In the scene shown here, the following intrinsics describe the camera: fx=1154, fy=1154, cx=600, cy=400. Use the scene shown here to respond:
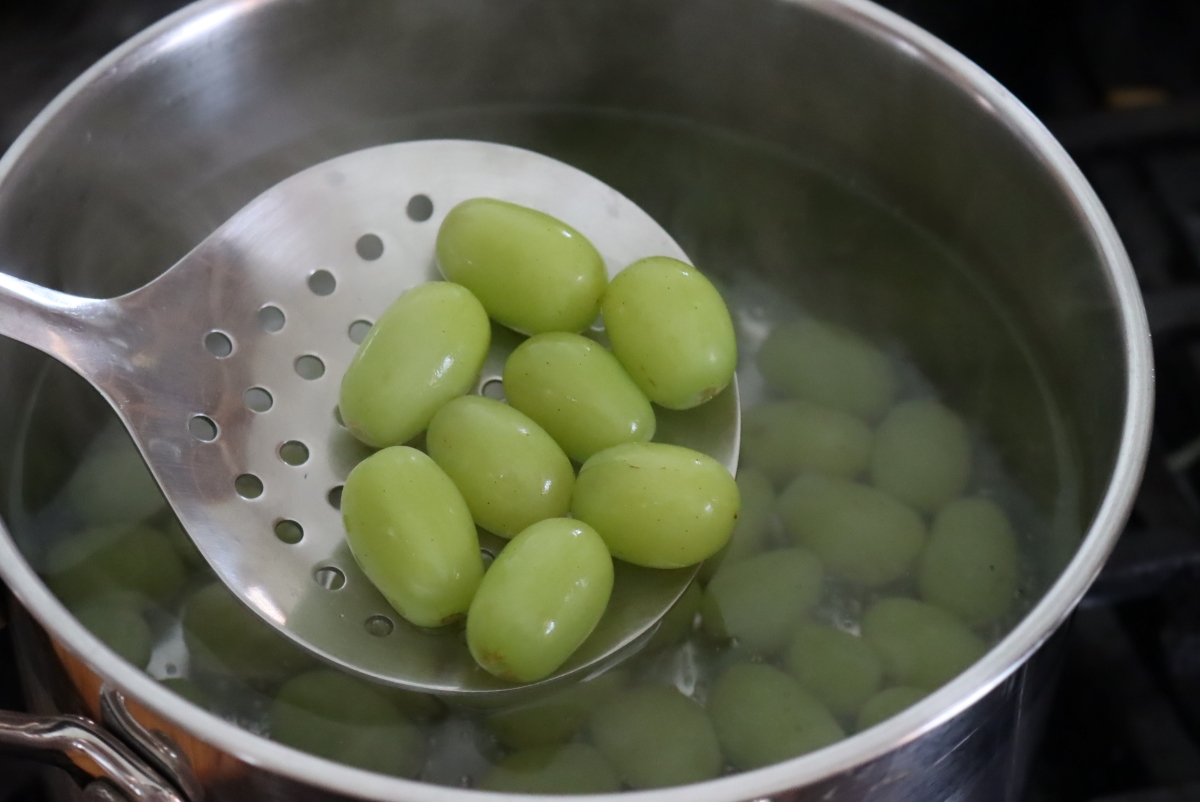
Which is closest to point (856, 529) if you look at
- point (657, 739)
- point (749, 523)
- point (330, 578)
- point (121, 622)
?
point (749, 523)

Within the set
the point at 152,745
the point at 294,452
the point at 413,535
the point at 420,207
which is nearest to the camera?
the point at 152,745

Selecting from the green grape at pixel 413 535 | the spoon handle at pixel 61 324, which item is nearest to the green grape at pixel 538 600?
the green grape at pixel 413 535

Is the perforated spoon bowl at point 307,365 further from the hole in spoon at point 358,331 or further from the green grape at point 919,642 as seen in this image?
the green grape at point 919,642

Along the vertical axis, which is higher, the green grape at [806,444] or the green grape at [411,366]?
the green grape at [411,366]

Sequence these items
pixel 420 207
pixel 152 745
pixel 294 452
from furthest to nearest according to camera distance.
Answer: pixel 420 207 < pixel 294 452 < pixel 152 745

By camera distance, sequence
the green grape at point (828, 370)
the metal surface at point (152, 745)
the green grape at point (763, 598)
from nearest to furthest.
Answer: the metal surface at point (152, 745) < the green grape at point (763, 598) < the green grape at point (828, 370)

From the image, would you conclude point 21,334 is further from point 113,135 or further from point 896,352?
point 896,352

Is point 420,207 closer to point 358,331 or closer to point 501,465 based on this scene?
point 358,331
